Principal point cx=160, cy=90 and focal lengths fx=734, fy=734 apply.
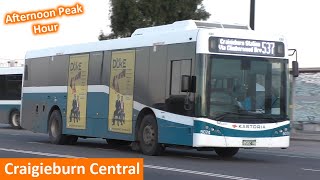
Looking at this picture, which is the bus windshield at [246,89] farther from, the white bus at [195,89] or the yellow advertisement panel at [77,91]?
the yellow advertisement panel at [77,91]

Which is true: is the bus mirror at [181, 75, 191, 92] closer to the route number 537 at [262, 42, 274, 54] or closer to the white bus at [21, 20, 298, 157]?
the white bus at [21, 20, 298, 157]

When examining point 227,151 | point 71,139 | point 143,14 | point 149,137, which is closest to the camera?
point 149,137

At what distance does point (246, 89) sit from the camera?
16.9 m

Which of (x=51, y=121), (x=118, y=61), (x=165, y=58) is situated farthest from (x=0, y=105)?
(x=165, y=58)

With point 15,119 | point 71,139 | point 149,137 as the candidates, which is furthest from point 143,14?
point 149,137

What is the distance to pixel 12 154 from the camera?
17.1 m

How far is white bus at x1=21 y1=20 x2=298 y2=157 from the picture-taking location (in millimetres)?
16531

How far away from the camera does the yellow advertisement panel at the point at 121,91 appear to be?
1894cm

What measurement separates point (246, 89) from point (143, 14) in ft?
63.9

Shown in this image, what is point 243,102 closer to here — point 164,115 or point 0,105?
point 164,115

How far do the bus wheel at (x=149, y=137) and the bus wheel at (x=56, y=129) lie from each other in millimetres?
4804

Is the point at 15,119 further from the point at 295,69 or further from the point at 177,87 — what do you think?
the point at 295,69

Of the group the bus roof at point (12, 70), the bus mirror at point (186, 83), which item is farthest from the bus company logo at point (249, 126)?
the bus roof at point (12, 70)

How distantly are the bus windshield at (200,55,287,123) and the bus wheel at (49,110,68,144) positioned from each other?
7.32 m
